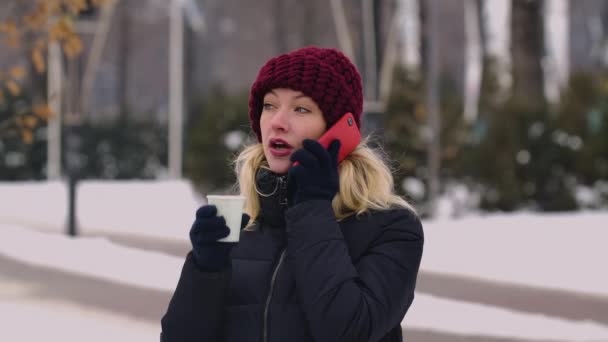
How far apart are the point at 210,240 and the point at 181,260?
757 cm

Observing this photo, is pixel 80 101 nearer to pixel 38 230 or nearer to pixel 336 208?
pixel 38 230

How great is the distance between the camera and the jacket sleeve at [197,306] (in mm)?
2549

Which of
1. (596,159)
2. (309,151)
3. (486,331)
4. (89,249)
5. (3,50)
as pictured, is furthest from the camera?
(3,50)

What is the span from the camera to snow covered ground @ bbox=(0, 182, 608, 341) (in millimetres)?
7230

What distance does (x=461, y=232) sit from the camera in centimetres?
1298

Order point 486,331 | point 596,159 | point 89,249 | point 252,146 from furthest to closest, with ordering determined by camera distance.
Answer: point 596,159, point 89,249, point 486,331, point 252,146

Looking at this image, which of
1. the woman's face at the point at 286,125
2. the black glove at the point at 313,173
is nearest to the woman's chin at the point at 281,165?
the woman's face at the point at 286,125

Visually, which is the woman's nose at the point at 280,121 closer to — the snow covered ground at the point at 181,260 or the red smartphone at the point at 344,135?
the red smartphone at the point at 344,135

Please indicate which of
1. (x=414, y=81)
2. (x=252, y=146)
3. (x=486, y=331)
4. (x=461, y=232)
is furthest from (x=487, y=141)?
(x=252, y=146)

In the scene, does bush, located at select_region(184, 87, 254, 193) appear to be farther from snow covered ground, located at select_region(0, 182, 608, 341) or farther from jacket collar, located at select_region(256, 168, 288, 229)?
jacket collar, located at select_region(256, 168, 288, 229)

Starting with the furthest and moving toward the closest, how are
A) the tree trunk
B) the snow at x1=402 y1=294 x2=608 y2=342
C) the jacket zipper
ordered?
1. the tree trunk
2. the snow at x1=402 y1=294 x2=608 y2=342
3. the jacket zipper

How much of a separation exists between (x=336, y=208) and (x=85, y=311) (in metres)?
5.30

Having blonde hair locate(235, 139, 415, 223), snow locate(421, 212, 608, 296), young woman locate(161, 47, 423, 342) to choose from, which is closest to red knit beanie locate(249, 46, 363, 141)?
young woman locate(161, 47, 423, 342)

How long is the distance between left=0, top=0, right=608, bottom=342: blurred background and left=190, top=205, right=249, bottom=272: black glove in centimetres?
73
